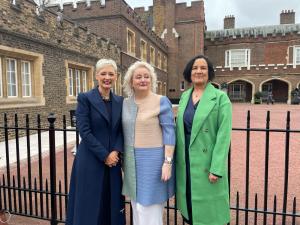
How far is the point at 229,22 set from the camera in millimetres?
41875

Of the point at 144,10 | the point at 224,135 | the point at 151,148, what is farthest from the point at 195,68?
the point at 144,10

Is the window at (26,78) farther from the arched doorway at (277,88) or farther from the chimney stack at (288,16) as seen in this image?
the chimney stack at (288,16)

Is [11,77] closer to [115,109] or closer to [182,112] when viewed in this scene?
[115,109]

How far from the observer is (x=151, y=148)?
2.16 m

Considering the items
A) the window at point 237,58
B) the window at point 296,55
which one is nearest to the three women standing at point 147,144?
the window at point 237,58

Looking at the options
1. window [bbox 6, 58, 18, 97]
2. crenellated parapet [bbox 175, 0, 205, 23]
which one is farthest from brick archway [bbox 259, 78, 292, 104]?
window [bbox 6, 58, 18, 97]

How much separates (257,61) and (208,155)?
36109 mm

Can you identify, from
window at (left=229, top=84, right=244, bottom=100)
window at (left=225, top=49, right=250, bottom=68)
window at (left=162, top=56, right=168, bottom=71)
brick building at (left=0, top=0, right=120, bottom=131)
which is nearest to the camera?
brick building at (left=0, top=0, right=120, bottom=131)

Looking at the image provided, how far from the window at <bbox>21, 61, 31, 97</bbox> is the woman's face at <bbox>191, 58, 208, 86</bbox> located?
8.60 m

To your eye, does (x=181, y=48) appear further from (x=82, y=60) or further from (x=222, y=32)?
(x=82, y=60)

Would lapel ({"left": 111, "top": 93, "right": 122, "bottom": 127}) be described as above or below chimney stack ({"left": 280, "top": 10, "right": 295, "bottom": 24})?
below

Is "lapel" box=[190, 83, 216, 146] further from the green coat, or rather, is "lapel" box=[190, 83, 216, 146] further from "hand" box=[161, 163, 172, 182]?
"hand" box=[161, 163, 172, 182]

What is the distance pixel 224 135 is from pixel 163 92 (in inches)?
1102

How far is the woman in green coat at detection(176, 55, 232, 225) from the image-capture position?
2.08 metres
